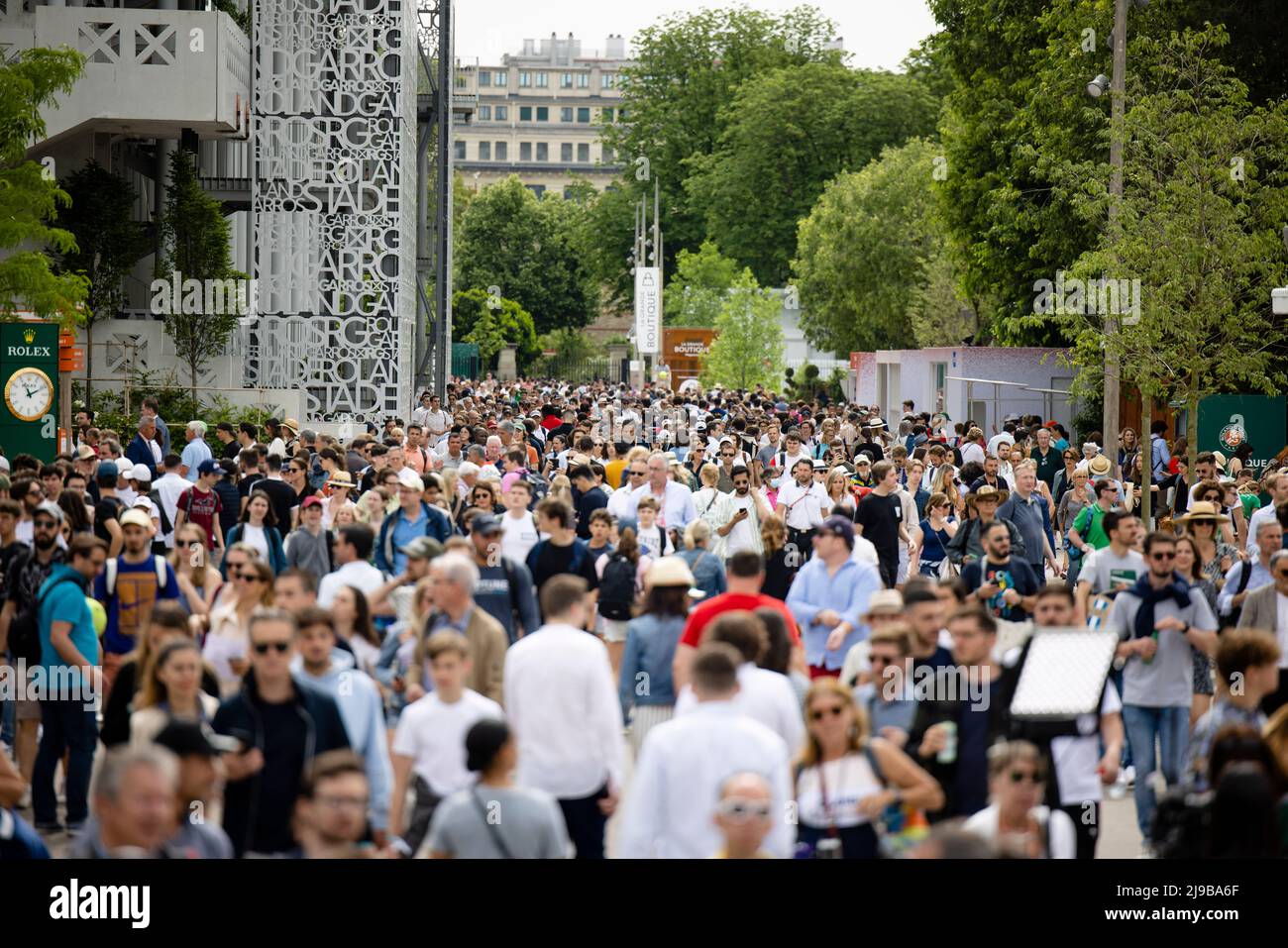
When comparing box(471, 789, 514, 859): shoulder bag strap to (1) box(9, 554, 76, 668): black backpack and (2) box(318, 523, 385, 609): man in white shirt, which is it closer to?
(2) box(318, 523, 385, 609): man in white shirt

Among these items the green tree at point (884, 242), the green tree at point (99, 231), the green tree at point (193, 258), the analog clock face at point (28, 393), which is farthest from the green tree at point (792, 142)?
the analog clock face at point (28, 393)

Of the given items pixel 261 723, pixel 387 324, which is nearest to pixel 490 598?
pixel 261 723

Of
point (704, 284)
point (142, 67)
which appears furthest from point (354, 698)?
point (704, 284)

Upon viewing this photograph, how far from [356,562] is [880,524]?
6.13m

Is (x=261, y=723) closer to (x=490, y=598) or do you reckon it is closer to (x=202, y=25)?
(x=490, y=598)

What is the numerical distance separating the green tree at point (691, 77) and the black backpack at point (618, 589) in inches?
2965


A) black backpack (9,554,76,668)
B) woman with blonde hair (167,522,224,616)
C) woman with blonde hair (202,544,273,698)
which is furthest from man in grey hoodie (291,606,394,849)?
woman with blonde hair (167,522,224,616)

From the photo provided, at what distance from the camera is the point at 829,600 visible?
451 inches

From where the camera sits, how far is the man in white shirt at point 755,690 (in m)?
8.07

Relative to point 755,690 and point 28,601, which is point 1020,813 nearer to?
point 755,690

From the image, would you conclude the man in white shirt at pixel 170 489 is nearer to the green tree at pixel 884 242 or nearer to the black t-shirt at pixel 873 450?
the black t-shirt at pixel 873 450

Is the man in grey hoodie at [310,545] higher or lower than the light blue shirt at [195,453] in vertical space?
lower
